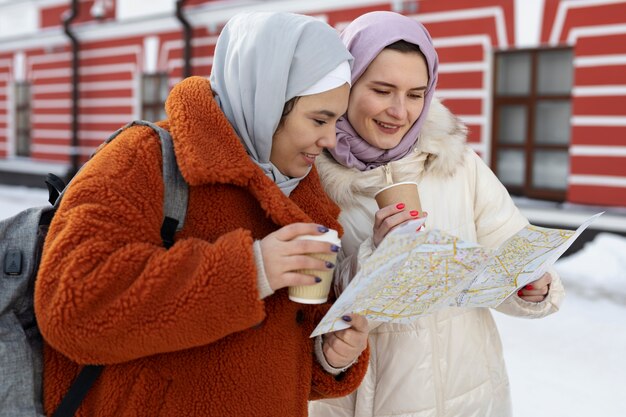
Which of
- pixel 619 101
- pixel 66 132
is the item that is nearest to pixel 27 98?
pixel 66 132

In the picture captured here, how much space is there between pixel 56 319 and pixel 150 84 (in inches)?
454

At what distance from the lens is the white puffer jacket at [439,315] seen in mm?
1726

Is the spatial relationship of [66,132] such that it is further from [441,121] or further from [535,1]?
[441,121]

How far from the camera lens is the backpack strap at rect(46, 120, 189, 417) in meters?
1.18

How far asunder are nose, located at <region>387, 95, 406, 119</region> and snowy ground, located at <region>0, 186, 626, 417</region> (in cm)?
236

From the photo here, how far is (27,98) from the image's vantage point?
14.7m

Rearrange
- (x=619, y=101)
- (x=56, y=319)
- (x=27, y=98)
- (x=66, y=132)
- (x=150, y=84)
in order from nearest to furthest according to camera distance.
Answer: (x=56, y=319), (x=619, y=101), (x=150, y=84), (x=66, y=132), (x=27, y=98)

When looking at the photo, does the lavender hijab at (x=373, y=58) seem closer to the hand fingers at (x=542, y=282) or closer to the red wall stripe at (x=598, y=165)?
the hand fingers at (x=542, y=282)

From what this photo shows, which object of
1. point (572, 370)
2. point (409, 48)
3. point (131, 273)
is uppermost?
point (409, 48)

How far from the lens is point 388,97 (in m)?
1.69

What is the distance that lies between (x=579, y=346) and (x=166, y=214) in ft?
13.3

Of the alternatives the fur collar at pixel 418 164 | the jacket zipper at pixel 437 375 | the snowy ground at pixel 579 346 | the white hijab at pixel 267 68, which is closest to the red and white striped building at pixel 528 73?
the snowy ground at pixel 579 346

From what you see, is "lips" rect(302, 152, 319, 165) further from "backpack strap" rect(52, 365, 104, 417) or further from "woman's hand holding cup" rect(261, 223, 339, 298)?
"backpack strap" rect(52, 365, 104, 417)

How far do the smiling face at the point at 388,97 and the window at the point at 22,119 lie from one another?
1447 cm
